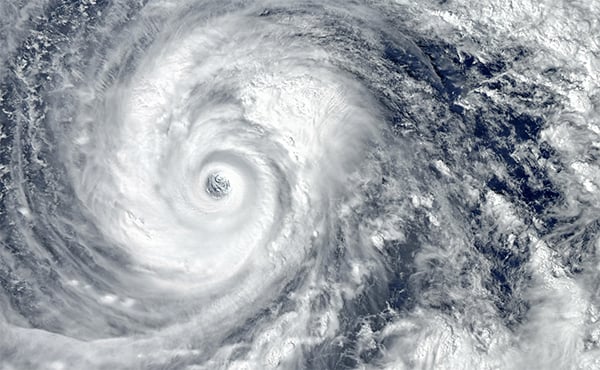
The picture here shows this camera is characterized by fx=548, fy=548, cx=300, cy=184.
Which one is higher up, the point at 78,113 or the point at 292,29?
the point at 292,29

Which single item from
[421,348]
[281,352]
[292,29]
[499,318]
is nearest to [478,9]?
[292,29]

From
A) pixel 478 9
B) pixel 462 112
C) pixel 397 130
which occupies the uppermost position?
pixel 478 9

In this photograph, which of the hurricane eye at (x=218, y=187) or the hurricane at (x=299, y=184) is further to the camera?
the hurricane eye at (x=218, y=187)

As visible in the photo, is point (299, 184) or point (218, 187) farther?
point (218, 187)

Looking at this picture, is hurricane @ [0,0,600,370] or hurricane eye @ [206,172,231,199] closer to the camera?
hurricane @ [0,0,600,370]

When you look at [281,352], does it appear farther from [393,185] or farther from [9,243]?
[9,243]

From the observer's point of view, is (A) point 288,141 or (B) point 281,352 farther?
(A) point 288,141

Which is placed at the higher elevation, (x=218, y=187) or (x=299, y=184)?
(x=299, y=184)

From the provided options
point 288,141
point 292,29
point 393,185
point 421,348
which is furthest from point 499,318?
point 292,29
